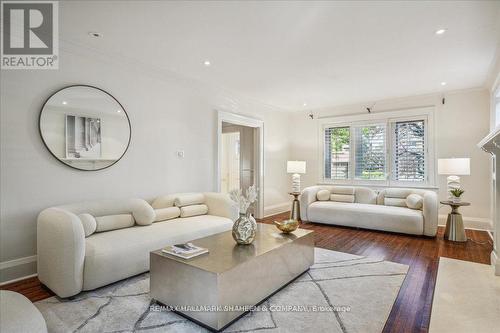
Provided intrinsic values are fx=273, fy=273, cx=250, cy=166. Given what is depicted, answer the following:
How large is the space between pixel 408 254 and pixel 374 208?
4.73ft

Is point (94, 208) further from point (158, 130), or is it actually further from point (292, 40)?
point (292, 40)

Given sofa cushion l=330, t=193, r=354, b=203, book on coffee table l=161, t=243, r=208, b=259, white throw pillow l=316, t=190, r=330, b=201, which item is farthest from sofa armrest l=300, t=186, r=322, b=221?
book on coffee table l=161, t=243, r=208, b=259

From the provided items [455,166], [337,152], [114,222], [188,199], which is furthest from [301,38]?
[337,152]

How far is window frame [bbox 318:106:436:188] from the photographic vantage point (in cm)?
535

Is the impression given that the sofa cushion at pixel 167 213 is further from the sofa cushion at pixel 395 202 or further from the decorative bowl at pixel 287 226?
the sofa cushion at pixel 395 202

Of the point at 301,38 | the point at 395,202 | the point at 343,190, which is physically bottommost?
the point at 395,202

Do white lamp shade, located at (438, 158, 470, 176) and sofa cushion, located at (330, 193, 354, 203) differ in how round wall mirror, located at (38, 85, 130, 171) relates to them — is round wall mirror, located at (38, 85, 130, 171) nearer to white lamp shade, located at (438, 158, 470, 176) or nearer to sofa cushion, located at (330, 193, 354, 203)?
sofa cushion, located at (330, 193, 354, 203)

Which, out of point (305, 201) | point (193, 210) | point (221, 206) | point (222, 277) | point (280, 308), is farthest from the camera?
point (305, 201)

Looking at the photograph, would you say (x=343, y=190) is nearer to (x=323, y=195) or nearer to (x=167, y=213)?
(x=323, y=195)

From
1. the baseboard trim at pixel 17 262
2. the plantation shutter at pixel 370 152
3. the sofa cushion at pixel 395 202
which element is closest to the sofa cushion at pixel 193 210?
the baseboard trim at pixel 17 262

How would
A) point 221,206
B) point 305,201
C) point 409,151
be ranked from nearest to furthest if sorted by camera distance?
1. point 221,206
2. point 409,151
3. point 305,201

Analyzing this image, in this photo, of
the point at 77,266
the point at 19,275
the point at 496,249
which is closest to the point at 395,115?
the point at 496,249

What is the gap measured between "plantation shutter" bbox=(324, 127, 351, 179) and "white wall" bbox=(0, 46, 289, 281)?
7.04 feet

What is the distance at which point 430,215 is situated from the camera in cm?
438
